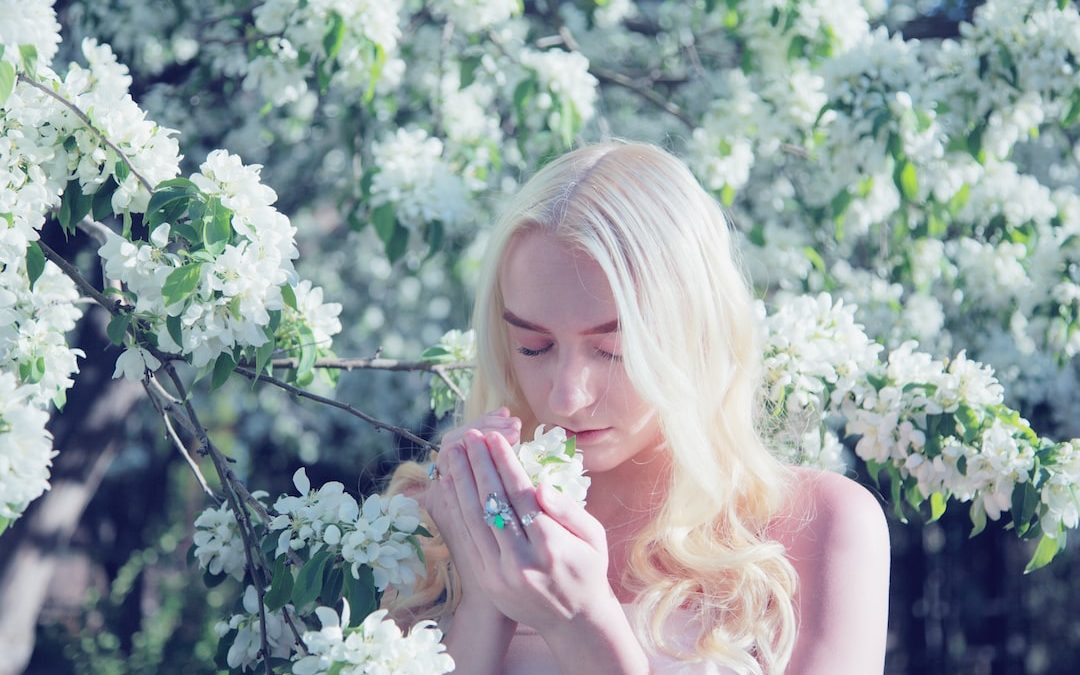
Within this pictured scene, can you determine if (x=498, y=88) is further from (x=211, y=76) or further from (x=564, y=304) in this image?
(x=564, y=304)

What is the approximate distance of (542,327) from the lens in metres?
1.69

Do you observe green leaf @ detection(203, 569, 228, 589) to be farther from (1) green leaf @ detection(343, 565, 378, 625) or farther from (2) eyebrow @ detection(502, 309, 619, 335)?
(2) eyebrow @ detection(502, 309, 619, 335)

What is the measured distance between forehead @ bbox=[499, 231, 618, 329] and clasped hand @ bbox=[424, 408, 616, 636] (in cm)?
24

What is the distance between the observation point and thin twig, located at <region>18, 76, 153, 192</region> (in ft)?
5.32

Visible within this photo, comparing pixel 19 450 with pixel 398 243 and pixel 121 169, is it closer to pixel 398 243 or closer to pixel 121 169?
pixel 121 169

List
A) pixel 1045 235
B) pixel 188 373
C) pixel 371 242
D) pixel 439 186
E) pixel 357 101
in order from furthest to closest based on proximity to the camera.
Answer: pixel 188 373
pixel 371 242
pixel 357 101
pixel 1045 235
pixel 439 186

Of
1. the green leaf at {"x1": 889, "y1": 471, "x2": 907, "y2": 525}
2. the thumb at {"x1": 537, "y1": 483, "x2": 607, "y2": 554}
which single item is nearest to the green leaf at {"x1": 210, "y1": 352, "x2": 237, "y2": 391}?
the thumb at {"x1": 537, "y1": 483, "x2": 607, "y2": 554}

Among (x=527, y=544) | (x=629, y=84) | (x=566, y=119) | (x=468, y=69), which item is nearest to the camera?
(x=527, y=544)

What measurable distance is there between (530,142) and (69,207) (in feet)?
6.56

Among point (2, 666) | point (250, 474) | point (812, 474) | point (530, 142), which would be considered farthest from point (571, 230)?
point (250, 474)

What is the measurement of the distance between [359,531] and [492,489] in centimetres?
20

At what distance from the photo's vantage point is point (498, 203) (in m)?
3.76

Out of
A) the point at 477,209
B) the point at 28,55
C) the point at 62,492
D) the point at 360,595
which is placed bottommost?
the point at 62,492

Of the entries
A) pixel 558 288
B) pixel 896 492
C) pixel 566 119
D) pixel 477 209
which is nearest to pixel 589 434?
pixel 558 288
